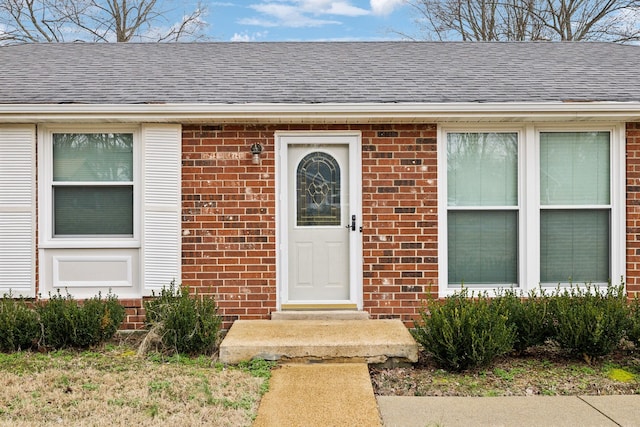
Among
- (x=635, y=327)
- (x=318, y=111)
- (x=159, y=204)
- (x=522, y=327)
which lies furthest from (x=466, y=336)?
(x=159, y=204)

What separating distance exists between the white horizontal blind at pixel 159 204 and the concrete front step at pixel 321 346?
1.29 meters

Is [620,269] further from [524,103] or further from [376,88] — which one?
[376,88]

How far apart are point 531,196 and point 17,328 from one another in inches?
221

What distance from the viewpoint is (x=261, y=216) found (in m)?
6.03

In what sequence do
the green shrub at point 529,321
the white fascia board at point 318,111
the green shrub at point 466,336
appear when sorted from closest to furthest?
the green shrub at point 466,336 < the green shrub at point 529,321 < the white fascia board at point 318,111

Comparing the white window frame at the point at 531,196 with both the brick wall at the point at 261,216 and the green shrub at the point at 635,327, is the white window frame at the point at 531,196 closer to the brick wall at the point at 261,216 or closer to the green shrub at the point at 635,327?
the brick wall at the point at 261,216

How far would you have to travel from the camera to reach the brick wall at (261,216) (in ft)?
19.7

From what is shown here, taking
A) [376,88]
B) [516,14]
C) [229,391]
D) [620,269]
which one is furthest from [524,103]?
[516,14]

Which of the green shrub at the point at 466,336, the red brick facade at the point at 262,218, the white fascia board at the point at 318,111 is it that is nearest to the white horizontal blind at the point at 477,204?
the red brick facade at the point at 262,218

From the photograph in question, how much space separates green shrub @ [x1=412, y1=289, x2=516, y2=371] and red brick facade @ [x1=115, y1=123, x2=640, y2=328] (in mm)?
1201

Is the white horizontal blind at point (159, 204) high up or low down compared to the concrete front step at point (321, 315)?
up

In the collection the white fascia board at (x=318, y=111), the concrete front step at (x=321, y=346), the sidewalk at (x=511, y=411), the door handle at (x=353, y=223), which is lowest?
the sidewalk at (x=511, y=411)

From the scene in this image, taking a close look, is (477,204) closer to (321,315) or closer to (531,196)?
(531,196)

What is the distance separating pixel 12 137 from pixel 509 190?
18.6 ft
